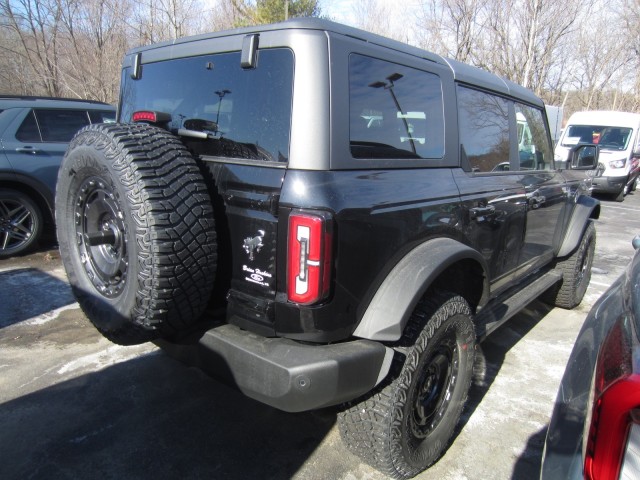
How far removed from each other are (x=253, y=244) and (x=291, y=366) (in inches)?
20.9

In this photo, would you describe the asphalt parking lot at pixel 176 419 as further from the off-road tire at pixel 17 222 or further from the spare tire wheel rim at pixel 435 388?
the off-road tire at pixel 17 222

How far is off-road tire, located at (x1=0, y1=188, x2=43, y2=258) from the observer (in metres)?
5.40

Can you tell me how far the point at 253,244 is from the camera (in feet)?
6.35

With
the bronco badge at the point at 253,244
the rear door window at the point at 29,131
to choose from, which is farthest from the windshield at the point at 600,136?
the bronco badge at the point at 253,244

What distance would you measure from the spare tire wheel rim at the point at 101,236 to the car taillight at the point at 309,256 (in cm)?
77

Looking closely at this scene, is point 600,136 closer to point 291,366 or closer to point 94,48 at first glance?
point 291,366

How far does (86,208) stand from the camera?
2295mm

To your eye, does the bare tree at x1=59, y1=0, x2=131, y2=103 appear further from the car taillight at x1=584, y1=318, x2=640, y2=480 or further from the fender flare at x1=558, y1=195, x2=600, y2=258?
the car taillight at x1=584, y1=318, x2=640, y2=480

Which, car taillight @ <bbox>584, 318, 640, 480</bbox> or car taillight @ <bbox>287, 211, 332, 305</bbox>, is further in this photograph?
car taillight @ <bbox>287, 211, 332, 305</bbox>

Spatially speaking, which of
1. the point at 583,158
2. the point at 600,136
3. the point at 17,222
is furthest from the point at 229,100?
the point at 600,136

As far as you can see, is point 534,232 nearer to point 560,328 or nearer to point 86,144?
point 560,328

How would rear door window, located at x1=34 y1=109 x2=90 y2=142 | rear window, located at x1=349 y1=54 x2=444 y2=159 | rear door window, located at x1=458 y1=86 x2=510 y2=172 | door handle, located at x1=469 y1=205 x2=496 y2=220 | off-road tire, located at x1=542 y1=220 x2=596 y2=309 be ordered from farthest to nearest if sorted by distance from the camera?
rear door window, located at x1=34 y1=109 x2=90 y2=142, off-road tire, located at x1=542 y1=220 x2=596 y2=309, rear door window, located at x1=458 y1=86 x2=510 y2=172, door handle, located at x1=469 y1=205 x2=496 y2=220, rear window, located at x1=349 y1=54 x2=444 y2=159

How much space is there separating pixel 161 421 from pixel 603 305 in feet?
7.75

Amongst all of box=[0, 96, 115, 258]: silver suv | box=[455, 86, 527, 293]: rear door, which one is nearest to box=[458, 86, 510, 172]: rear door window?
box=[455, 86, 527, 293]: rear door
